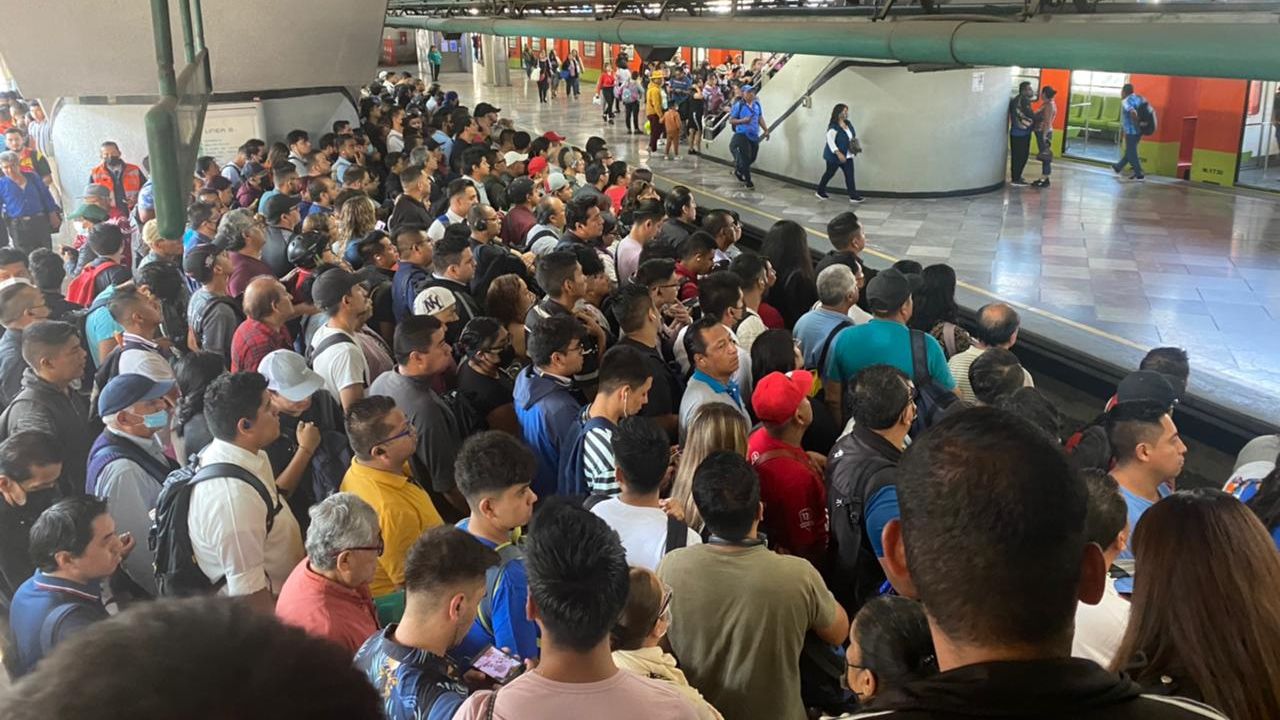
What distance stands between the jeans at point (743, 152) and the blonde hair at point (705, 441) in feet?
44.0

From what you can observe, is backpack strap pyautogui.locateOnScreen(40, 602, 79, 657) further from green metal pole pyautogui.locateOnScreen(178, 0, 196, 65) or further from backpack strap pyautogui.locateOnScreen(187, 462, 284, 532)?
green metal pole pyautogui.locateOnScreen(178, 0, 196, 65)

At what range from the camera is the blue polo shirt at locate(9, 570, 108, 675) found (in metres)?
2.89

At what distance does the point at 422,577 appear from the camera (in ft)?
7.93

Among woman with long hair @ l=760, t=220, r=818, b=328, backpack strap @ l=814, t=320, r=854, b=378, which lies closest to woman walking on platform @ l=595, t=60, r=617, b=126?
woman with long hair @ l=760, t=220, r=818, b=328

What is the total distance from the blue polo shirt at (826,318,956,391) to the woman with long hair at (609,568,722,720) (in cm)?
247

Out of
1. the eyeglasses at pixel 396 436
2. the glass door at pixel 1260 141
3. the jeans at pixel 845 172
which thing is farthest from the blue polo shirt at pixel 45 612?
the glass door at pixel 1260 141

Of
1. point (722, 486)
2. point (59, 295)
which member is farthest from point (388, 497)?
point (59, 295)

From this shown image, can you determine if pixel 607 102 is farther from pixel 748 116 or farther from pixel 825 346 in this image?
pixel 825 346

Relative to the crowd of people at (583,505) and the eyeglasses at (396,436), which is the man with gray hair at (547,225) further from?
the eyeglasses at (396,436)

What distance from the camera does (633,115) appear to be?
79.5 ft

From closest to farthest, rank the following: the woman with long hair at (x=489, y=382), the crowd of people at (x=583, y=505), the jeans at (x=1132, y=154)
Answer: the crowd of people at (x=583, y=505)
the woman with long hair at (x=489, y=382)
the jeans at (x=1132, y=154)

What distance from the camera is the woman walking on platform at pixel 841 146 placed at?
14539mm

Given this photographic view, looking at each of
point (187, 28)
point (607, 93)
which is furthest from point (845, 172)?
point (187, 28)

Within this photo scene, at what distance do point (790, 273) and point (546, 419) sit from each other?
2993 mm
